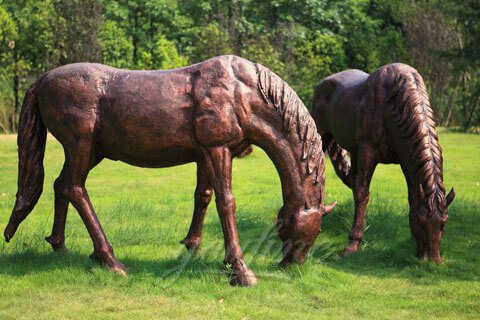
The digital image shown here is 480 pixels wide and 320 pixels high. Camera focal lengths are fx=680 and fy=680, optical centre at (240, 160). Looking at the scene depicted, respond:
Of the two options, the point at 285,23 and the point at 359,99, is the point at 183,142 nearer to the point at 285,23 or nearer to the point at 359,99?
the point at 359,99

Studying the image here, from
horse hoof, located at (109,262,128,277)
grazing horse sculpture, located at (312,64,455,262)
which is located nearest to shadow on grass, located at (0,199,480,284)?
horse hoof, located at (109,262,128,277)

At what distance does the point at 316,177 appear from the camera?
636cm

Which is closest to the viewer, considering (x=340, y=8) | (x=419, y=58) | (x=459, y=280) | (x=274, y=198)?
(x=459, y=280)

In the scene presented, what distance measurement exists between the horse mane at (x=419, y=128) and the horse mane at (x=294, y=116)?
1275mm

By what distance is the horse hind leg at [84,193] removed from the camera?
21.0 feet

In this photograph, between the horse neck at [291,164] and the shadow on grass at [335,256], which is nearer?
the horse neck at [291,164]

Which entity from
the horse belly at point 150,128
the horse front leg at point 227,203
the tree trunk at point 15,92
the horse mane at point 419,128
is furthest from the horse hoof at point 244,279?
the tree trunk at point 15,92

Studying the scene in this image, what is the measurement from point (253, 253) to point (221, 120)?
1.92m

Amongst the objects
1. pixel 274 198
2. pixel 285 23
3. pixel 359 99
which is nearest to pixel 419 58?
pixel 285 23

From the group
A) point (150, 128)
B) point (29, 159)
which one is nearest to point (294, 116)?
point (150, 128)

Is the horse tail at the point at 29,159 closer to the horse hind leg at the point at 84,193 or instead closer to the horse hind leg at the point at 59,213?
the horse hind leg at the point at 59,213

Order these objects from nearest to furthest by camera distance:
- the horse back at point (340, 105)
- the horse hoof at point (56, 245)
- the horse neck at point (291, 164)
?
the horse neck at point (291, 164) < the horse hoof at point (56, 245) < the horse back at point (340, 105)

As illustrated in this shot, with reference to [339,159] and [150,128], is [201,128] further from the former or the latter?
[339,159]

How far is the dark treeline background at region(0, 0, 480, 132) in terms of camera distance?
23.5 meters
